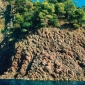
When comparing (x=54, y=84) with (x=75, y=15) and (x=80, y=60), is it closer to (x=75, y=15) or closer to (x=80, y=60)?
(x=80, y=60)

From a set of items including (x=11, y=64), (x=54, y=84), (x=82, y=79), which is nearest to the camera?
→ (x=54, y=84)

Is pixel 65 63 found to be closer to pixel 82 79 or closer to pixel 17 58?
pixel 82 79

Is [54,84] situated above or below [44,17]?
below

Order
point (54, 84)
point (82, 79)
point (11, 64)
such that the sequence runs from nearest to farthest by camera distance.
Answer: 1. point (54, 84)
2. point (82, 79)
3. point (11, 64)

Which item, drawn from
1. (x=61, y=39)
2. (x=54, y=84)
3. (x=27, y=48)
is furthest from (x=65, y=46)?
(x=54, y=84)

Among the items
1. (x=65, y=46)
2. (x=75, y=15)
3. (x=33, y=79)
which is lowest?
(x=33, y=79)

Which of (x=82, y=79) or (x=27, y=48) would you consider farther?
(x=27, y=48)

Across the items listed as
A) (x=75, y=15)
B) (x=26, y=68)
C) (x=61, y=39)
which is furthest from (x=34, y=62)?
(x=75, y=15)
